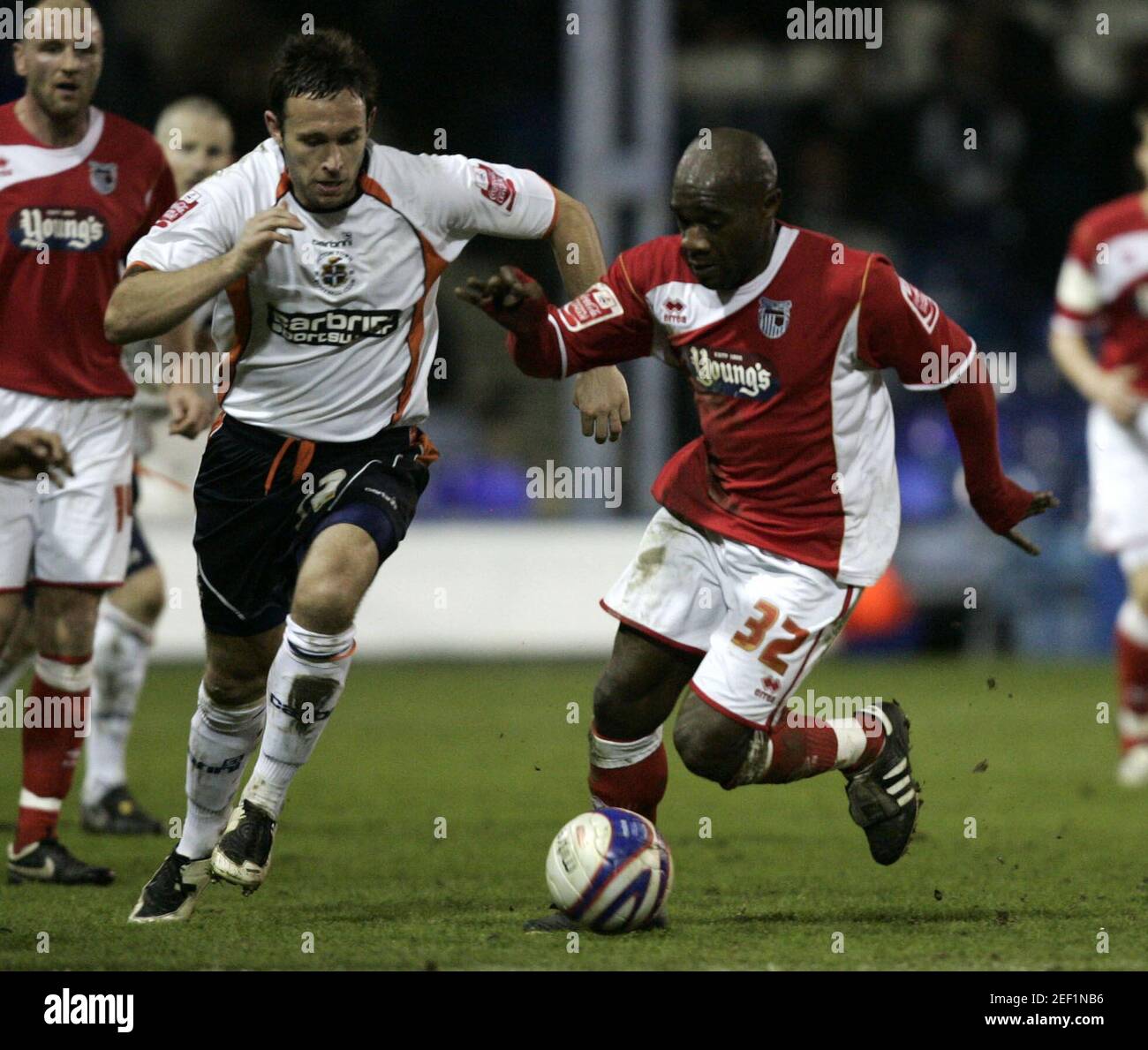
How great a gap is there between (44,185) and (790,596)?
2.63 m

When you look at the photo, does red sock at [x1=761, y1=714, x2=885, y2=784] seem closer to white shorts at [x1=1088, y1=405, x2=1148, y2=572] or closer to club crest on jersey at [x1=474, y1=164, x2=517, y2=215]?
club crest on jersey at [x1=474, y1=164, x2=517, y2=215]

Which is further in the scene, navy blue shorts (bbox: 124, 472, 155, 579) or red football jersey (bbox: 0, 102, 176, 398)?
navy blue shorts (bbox: 124, 472, 155, 579)

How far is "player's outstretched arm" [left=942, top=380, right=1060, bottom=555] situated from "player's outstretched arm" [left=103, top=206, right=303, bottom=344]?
1784 mm

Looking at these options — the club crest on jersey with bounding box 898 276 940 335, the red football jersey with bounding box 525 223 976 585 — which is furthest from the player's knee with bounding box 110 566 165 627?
the club crest on jersey with bounding box 898 276 940 335

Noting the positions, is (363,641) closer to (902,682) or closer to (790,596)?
(902,682)

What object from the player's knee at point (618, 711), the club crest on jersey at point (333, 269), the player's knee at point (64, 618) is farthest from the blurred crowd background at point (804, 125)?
the club crest on jersey at point (333, 269)

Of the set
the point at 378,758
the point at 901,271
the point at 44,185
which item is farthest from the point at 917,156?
the point at 44,185

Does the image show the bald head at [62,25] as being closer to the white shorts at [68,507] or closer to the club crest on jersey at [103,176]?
the club crest on jersey at [103,176]

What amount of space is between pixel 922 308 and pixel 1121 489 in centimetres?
355

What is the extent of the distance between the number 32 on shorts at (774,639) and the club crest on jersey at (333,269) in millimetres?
1373

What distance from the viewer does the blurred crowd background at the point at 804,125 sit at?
1431 cm

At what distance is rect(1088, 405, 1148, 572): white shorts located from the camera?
8.32m

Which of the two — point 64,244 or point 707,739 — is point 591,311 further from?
point 64,244

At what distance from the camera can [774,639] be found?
5.21m
